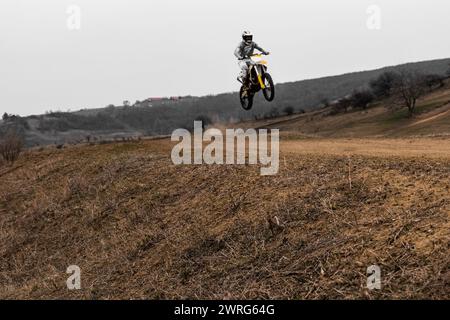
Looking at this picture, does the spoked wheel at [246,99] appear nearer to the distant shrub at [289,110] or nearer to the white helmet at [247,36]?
the white helmet at [247,36]

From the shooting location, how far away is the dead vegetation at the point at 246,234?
24.3ft

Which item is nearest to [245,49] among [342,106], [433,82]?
[342,106]

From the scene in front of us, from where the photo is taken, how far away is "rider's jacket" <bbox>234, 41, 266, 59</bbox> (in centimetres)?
1216

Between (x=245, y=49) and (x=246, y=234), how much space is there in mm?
5028

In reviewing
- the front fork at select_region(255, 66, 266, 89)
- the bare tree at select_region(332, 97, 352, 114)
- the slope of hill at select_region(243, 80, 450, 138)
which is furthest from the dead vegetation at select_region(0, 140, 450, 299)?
the bare tree at select_region(332, 97, 352, 114)

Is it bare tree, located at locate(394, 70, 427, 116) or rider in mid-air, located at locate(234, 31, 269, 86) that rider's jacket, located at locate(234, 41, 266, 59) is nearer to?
rider in mid-air, located at locate(234, 31, 269, 86)

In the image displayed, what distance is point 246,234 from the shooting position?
9.89 m

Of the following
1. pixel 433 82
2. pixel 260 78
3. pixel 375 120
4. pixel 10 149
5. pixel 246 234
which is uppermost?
pixel 433 82

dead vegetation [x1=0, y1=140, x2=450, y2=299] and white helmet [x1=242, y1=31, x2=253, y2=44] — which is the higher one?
white helmet [x1=242, y1=31, x2=253, y2=44]

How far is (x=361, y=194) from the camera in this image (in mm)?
9680

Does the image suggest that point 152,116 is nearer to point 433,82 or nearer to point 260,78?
point 433,82

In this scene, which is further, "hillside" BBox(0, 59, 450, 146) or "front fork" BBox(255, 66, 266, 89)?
"hillside" BBox(0, 59, 450, 146)

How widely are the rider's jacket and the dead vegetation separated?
3232 millimetres

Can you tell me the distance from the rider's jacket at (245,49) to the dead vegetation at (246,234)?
3.23 metres
